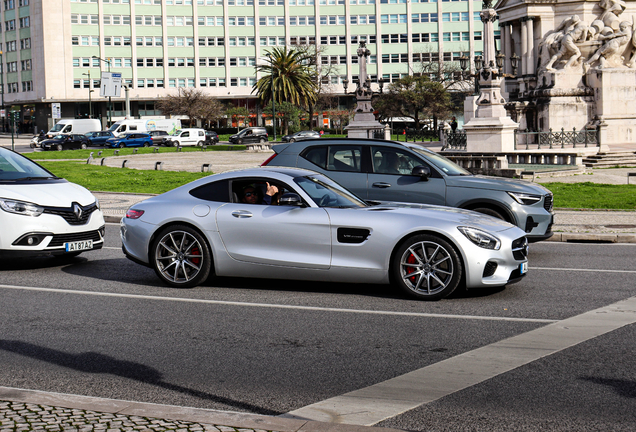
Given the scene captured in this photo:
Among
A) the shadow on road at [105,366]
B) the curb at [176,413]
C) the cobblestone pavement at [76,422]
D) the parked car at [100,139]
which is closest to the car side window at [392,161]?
the shadow on road at [105,366]

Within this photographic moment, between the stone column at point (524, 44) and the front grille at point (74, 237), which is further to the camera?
the stone column at point (524, 44)

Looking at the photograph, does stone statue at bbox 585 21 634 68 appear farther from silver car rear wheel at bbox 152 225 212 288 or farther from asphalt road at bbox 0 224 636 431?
silver car rear wheel at bbox 152 225 212 288

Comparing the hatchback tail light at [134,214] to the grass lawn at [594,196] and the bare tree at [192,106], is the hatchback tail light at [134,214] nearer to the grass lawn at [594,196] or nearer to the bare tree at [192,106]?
the grass lawn at [594,196]

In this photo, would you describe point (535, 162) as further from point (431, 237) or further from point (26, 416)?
point (26, 416)

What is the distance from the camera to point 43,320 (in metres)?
7.65

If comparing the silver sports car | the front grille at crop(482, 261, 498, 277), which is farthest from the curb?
the front grille at crop(482, 261, 498, 277)

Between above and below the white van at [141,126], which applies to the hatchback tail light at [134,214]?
below

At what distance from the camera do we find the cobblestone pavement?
4.34 meters

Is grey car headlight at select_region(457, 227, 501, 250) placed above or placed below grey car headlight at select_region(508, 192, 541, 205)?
below

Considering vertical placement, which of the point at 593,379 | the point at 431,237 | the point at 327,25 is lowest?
the point at 593,379

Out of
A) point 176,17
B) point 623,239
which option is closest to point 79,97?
point 176,17

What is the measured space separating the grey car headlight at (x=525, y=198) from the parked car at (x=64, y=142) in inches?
2309

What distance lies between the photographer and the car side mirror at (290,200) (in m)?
8.72

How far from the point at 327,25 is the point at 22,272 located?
10219 cm
